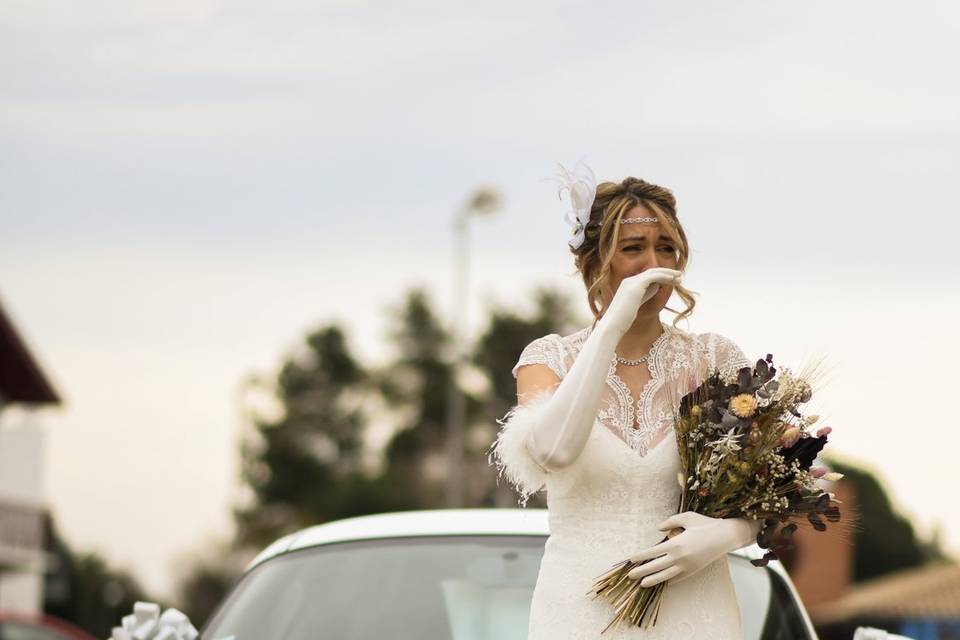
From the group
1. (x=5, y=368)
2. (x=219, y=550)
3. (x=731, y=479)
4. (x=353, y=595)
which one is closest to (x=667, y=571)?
(x=731, y=479)

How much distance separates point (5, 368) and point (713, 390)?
118 ft

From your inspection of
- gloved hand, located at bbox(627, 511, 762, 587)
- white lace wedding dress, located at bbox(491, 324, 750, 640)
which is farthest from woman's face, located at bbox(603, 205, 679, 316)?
gloved hand, located at bbox(627, 511, 762, 587)

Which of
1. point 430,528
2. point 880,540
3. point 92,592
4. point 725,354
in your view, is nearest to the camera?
point 725,354

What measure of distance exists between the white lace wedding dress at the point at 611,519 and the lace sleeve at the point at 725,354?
17 cm

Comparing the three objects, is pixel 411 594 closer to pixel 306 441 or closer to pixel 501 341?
pixel 501 341

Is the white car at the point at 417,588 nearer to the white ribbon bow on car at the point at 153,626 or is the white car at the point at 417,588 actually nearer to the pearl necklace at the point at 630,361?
the white ribbon bow on car at the point at 153,626

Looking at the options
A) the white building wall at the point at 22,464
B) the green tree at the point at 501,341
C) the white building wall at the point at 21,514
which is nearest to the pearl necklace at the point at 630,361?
the white building wall at the point at 21,514

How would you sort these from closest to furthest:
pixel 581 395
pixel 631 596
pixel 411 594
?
1. pixel 581 395
2. pixel 631 596
3. pixel 411 594

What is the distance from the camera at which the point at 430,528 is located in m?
4.91

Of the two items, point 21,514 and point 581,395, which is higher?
point 581,395

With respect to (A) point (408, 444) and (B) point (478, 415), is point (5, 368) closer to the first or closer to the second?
(B) point (478, 415)

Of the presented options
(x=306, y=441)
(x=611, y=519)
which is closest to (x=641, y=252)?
(x=611, y=519)

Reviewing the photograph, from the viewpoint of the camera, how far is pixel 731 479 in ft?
11.9

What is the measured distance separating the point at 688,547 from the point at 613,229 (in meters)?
0.80
